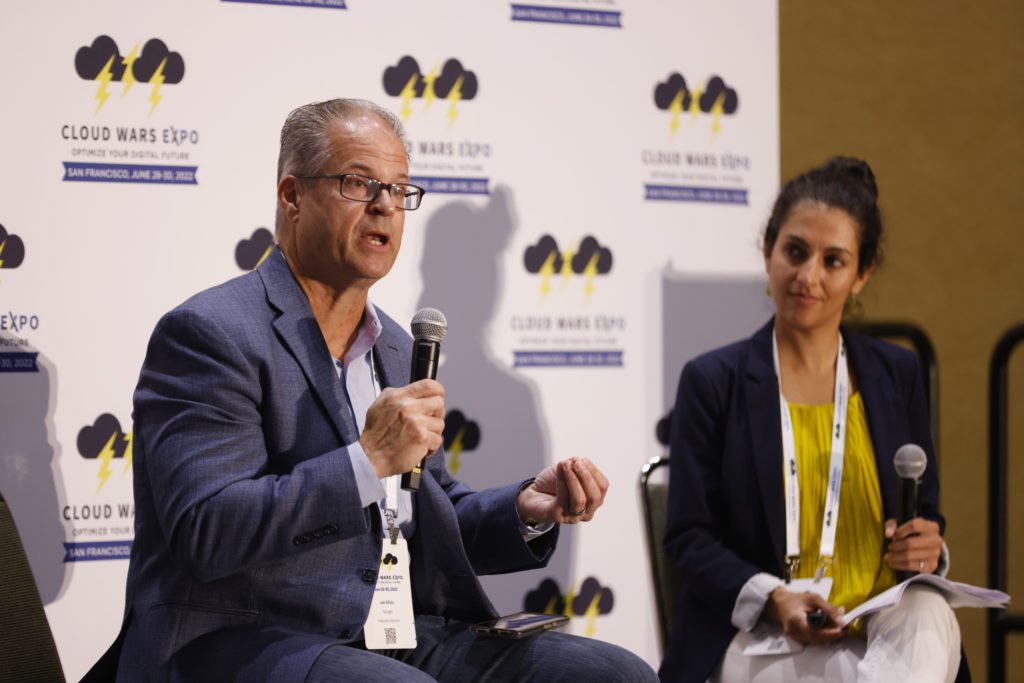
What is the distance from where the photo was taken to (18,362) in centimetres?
346

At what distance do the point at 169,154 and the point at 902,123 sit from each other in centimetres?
344

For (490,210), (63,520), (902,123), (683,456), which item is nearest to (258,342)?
(683,456)

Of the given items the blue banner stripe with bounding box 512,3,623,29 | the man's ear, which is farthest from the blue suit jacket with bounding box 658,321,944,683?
the blue banner stripe with bounding box 512,3,623,29

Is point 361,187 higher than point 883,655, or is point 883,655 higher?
point 361,187

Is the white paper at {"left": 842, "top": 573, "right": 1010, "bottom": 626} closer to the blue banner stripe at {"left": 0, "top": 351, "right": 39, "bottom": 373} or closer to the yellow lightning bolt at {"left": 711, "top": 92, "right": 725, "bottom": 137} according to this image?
the yellow lightning bolt at {"left": 711, "top": 92, "right": 725, "bottom": 137}

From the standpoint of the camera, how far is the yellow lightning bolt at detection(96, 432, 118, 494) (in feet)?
11.7

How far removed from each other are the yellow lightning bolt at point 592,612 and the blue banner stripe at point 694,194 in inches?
57.7

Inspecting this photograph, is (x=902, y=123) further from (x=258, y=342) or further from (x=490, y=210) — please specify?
(x=258, y=342)

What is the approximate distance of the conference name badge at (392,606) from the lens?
2381 millimetres

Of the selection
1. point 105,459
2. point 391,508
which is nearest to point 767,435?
point 391,508

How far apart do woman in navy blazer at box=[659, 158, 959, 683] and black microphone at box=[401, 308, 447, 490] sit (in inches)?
42.8

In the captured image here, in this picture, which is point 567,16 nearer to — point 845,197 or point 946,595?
point 845,197

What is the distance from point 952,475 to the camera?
5516 millimetres

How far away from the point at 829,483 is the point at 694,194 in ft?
5.07
